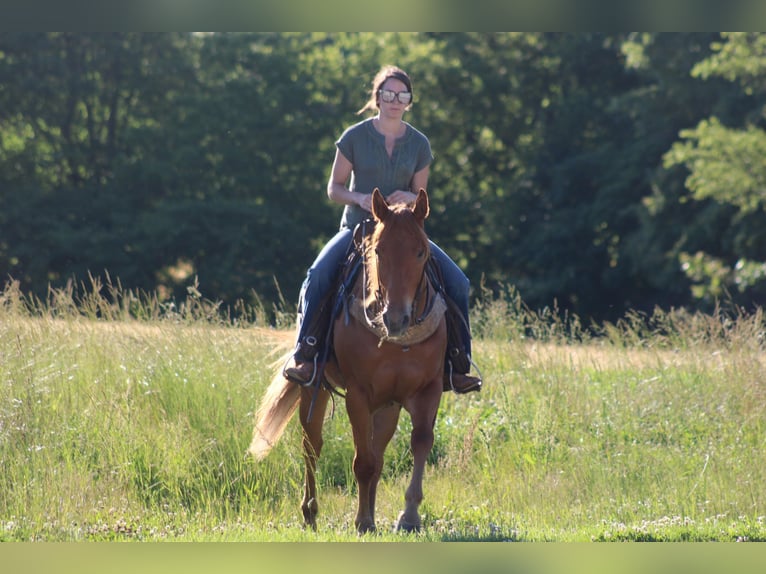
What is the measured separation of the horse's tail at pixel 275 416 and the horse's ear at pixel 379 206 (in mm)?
2076

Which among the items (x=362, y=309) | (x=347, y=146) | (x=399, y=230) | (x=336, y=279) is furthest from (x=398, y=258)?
(x=347, y=146)

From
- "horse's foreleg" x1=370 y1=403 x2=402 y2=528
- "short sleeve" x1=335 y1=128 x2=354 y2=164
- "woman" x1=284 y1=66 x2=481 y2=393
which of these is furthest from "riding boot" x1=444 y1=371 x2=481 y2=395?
"short sleeve" x1=335 y1=128 x2=354 y2=164

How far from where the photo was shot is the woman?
7.83 m

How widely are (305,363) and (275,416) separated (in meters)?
0.89

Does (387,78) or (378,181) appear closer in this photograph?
(387,78)

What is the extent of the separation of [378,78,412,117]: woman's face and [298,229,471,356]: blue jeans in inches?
34.8

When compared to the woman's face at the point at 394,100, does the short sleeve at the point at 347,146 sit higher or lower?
lower

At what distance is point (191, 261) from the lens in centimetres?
3541

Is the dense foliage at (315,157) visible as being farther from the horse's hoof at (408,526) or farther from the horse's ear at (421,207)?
the horse's ear at (421,207)

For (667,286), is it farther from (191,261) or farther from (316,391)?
(316,391)

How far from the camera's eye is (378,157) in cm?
785

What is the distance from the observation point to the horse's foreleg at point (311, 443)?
8414 mm

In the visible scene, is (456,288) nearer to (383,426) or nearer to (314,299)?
(314,299)

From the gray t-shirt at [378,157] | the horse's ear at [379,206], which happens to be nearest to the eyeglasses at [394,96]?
the gray t-shirt at [378,157]
